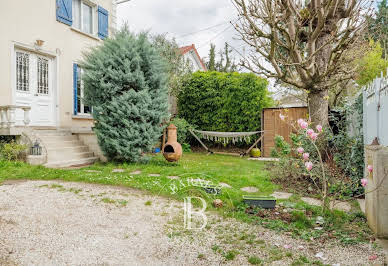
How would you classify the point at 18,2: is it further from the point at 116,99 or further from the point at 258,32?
the point at 258,32

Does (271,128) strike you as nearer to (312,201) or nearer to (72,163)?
(312,201)

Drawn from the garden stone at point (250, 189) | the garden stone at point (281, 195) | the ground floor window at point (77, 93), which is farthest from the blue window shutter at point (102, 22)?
the garden stone at point (281, 195)

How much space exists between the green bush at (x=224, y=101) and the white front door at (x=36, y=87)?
4605 millimetres

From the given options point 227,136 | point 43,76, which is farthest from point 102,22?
point 227,136

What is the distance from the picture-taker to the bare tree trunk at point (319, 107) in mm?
5430

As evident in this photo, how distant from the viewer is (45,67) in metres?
7.84

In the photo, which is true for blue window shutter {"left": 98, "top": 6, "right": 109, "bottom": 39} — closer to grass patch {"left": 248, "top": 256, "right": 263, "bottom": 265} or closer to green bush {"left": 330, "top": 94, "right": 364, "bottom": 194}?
green bush {"left": 330, "top": 94, "right": 364, "bottom": 194}

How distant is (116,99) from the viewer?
6.22m

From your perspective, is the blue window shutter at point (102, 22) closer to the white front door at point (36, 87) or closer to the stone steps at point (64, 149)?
the white front door at point (36, 87)

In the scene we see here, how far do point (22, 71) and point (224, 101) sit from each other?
610 cm

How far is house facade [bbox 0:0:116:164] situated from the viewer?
21.9ft

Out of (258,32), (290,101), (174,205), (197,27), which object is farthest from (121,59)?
(197,27)

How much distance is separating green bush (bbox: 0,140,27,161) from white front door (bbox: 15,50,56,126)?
124 cm
